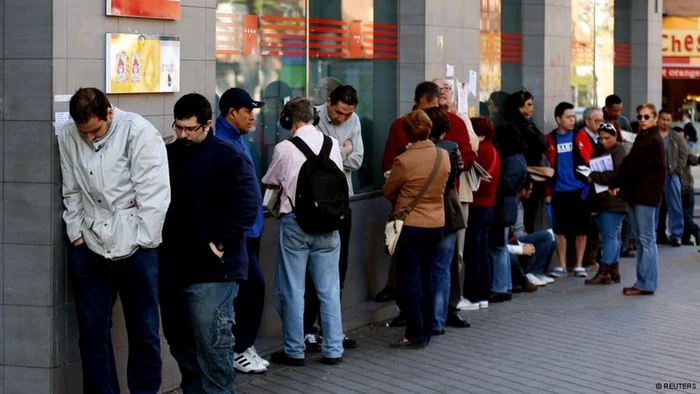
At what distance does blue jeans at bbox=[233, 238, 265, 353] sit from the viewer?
8.32m

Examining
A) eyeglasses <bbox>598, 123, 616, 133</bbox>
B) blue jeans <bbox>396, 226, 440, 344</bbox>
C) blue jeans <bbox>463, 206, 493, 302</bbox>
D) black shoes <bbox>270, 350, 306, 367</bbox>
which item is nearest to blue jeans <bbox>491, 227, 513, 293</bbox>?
blue jeans <bbox>463, 206, 493, 302</bbox>

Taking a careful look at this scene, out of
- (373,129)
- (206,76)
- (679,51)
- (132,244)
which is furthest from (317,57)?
(679,51)

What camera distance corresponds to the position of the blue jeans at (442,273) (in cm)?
995

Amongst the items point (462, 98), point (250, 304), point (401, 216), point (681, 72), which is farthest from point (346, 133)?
point (681, 72)

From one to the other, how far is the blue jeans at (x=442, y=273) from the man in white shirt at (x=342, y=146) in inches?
29.5

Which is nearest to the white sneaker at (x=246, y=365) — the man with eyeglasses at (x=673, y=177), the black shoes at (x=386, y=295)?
the black shoes at (x=386, y=295)

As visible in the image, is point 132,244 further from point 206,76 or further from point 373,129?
point 373,129

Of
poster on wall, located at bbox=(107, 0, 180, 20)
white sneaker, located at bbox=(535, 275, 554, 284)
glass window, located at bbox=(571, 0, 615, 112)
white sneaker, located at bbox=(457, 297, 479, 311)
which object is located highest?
glass window, located at bbox=(571, 0, 615, 112)

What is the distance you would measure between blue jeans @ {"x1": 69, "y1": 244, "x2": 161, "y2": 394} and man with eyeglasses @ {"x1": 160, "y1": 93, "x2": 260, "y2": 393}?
7.1 inches

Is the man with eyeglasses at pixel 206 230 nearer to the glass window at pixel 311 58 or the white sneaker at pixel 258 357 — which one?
the white sneaker at pixel 258 357

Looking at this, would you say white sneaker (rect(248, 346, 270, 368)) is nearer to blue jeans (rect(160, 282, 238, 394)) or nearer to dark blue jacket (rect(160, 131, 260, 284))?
blue jeans (rect(160, 282, 238, 394))

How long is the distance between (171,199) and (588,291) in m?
6.62

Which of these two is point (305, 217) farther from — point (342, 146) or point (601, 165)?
point (601, 165)

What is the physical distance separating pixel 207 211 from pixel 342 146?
3.35 m
